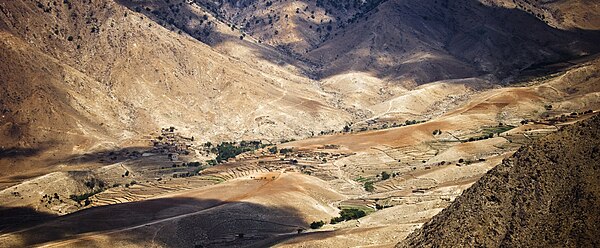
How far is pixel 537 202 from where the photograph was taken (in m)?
35.4

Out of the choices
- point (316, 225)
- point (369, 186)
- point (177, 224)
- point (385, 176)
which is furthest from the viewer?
point (385, 176)

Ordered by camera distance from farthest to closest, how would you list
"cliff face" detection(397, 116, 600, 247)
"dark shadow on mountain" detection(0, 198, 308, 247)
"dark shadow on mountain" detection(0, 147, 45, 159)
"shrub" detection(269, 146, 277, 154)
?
1. "shrub" detection(269, 146, 277, 154)
2. "dark shadow on mountain" detection(0, 147, 45, 159)
3. "dark shadow on mountain" detection(0, 198, 308, 247)
4. "cliff face" detection(397, 116, 600, 247)

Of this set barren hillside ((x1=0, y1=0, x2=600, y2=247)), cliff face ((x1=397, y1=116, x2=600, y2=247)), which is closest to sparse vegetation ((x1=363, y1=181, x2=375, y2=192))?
barren hillside ((x1=0, y1=0, x2=600, y2=247))

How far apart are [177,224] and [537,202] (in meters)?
50.8

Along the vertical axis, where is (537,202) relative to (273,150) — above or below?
above

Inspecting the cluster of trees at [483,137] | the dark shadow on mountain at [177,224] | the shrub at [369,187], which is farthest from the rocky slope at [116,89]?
the cluster of trees at [483,137]

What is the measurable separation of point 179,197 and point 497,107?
87863mm

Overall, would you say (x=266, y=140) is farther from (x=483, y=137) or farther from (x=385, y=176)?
→ (x=483, y=137)

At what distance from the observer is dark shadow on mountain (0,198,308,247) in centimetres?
6856

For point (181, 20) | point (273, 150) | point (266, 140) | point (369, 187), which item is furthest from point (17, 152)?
point (181, 20)

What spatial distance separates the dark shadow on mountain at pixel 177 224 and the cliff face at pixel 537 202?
38821 mm

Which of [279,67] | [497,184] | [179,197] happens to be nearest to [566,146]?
[497,184]

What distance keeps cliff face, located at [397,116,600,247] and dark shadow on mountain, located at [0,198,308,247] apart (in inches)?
1528

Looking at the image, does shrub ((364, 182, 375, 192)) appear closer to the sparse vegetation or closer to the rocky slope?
the sparse vegetation
